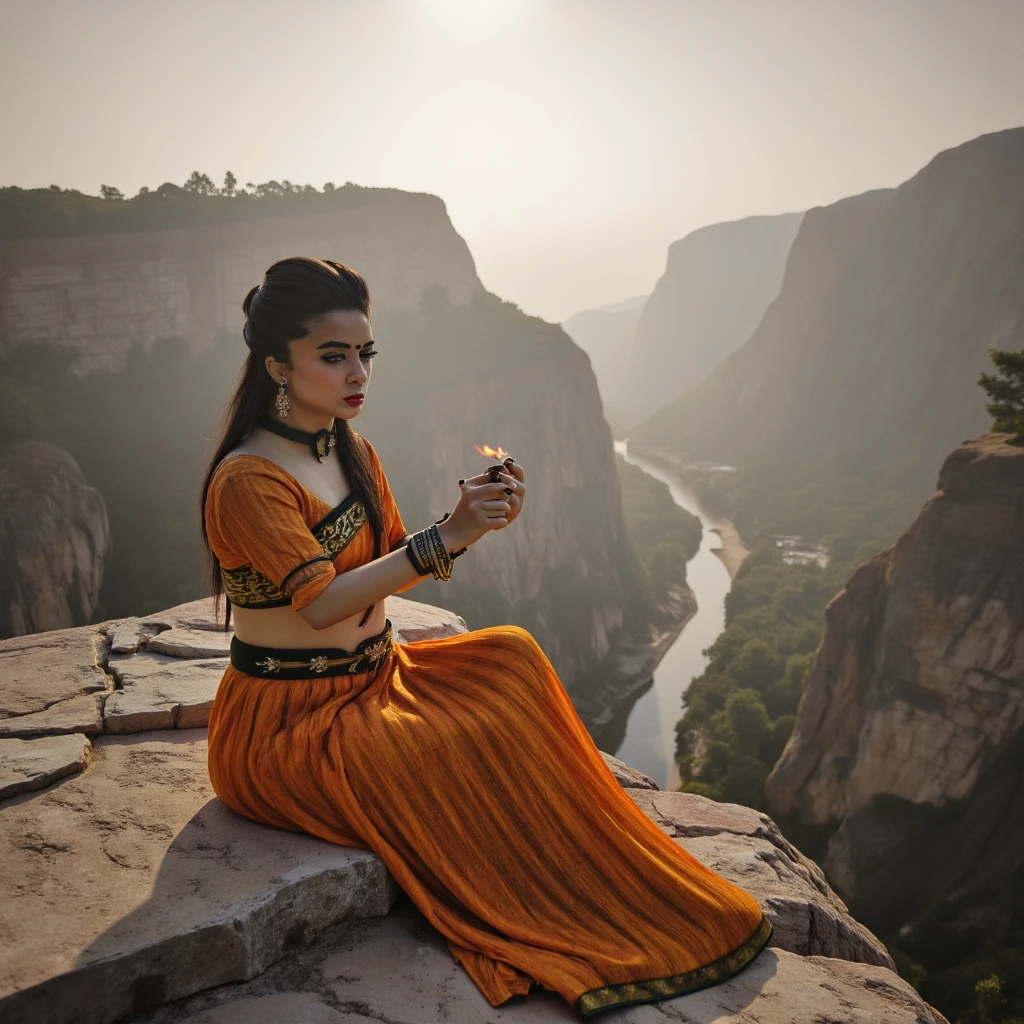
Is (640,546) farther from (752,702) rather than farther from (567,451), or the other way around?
(752,702)

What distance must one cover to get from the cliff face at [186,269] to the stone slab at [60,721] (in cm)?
3467

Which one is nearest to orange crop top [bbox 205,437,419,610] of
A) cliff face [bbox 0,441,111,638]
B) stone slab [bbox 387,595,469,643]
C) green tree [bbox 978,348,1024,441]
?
stone slab [bbox 387,595,469,643]

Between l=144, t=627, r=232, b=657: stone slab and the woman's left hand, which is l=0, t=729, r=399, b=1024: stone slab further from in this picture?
l=144, t=627, r=232, b=657: stone slab

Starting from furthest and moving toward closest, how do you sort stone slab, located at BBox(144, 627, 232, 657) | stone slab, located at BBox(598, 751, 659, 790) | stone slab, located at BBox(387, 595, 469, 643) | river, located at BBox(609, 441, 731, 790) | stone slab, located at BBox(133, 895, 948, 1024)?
river, located at BBox(609, 441, 731, 790) < stone slab, located at BBox(387, 595, 469, 643) < stone slab, located at BBox(144, 627, 232, 657) < stone slab, located at BBox(598, 751, 659, 790) < stone slab, located at BBox(133, 895, 948, 1024)

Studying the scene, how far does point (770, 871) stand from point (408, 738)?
1934 mm

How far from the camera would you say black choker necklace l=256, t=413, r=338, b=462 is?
2.86 metres

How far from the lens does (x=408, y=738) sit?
2.60 m

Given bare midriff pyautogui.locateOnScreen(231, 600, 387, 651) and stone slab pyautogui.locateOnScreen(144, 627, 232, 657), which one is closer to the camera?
bare midriff pyautogui.locateOnScreen(231, 600, 387, 651)

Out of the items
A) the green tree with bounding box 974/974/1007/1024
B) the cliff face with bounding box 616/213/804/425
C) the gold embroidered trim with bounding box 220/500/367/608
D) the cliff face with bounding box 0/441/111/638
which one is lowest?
the green tree with bounding box 974/974/1007/1024

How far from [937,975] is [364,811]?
17.9 m

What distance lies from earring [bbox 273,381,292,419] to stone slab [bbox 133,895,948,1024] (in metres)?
1.75

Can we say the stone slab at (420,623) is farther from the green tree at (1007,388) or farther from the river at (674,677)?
the river at (674,677)

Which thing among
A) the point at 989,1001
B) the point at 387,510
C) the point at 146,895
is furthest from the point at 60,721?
the point at 989,1001

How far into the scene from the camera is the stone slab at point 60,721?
3529mm
